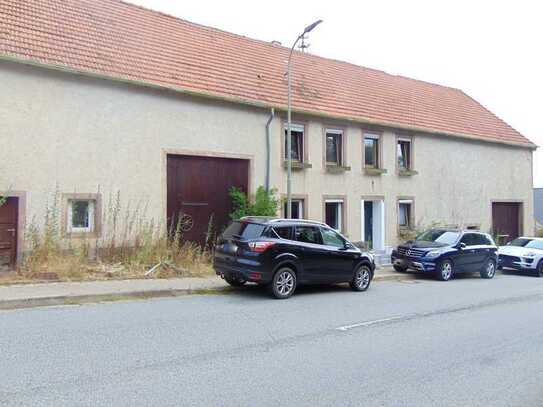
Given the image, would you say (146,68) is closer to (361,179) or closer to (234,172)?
(234,172)

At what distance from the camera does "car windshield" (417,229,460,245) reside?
16969mm

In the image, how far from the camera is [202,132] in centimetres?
1565

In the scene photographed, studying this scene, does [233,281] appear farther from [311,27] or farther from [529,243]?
[529,243]

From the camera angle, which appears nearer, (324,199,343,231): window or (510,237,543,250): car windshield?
(324,199,343,231): window

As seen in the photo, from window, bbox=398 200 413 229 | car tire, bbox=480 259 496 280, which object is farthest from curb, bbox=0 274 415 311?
window, bbox=398 200 413 229

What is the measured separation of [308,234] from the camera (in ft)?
38.8

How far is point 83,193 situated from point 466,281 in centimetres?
1140


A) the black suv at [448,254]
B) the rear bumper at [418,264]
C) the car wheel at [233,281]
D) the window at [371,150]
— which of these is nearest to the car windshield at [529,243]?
the black suv at [448,254]

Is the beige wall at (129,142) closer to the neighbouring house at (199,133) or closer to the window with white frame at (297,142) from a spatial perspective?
the neighbouring house at (199,133)

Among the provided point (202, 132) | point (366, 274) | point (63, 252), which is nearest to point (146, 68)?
point (202, 132)

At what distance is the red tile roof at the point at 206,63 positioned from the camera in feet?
45.9

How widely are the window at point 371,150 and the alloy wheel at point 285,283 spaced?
33.3 ft

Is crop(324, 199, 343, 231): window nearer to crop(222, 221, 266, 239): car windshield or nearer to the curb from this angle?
the curb

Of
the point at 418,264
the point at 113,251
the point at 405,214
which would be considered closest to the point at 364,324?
the point at 113,251
